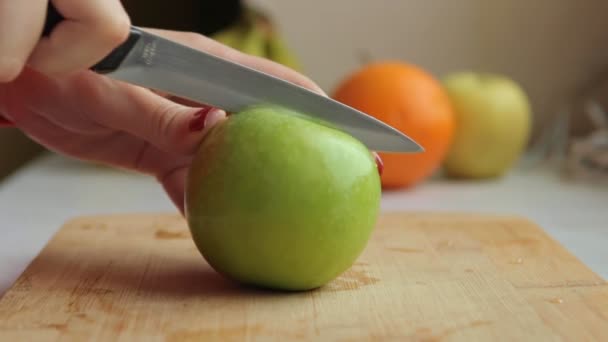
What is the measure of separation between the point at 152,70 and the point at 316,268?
0.26 metres

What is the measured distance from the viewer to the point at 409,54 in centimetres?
205

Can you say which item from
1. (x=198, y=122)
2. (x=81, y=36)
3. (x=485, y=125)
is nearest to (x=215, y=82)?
(x=198, y=122)

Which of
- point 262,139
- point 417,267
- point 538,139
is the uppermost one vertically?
point 262,139

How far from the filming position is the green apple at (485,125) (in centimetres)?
166

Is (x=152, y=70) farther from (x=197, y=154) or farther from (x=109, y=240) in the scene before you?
(x=109, y=240)

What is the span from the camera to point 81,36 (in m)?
0.78

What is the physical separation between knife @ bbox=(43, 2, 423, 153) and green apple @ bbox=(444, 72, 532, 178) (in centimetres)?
75

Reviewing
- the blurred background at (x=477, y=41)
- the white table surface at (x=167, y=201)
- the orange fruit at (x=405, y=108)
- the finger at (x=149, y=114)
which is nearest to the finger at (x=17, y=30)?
the finger at (x=149, y=114)

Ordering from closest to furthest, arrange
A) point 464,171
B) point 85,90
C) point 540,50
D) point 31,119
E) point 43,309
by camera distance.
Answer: point 43,309
point 85,90
point 31,119
point 464,171
point 540,50

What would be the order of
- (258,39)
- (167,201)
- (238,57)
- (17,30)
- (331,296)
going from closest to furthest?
1. (17,30)
2. (331,296)
3. (238,57)
4. (167,201)
5. (258,39)

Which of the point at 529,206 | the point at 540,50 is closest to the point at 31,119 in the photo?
the point at 529,206

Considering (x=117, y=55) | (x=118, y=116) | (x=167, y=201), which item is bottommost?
(x=167, y=201)

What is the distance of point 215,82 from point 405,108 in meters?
0.69

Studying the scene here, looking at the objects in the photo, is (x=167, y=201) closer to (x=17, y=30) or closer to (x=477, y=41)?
(x=17, y=30)
